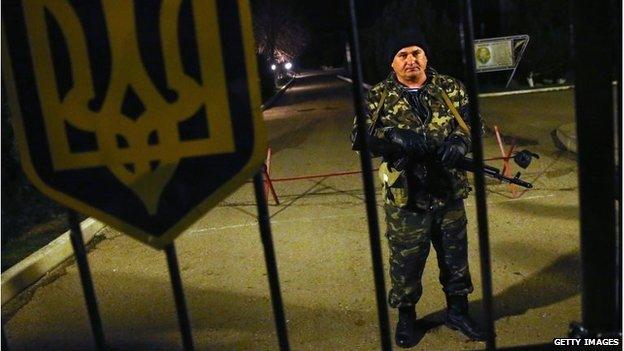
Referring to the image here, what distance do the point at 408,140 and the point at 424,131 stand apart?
0.56 feet

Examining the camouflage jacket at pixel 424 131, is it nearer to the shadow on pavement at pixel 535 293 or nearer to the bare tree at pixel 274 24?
the shadow on pavement at pixel 535 293

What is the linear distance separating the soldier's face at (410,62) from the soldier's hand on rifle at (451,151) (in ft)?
1.25

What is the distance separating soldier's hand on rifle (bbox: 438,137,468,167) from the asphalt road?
1.07m

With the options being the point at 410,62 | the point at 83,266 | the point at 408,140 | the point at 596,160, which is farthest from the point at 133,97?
the point at 410,62

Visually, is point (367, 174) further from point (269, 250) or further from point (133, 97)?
point (133, 97)

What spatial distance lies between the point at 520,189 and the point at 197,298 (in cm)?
403

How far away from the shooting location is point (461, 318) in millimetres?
3291

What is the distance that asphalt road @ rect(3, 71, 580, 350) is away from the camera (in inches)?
140

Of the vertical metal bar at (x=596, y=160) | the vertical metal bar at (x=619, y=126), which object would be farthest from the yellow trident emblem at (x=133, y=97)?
the vertical metal bar at (x=619, y=126)

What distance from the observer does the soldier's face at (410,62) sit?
115 inches

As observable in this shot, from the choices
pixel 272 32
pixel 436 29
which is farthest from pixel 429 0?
pixel 272 32

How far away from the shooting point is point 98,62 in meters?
1.42

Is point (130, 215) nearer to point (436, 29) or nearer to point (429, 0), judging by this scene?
point (436, 29)

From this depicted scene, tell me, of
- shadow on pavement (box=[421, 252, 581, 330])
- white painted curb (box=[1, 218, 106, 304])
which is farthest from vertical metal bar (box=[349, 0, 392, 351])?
white painted curb (box=[1, 218, 106, 304])
